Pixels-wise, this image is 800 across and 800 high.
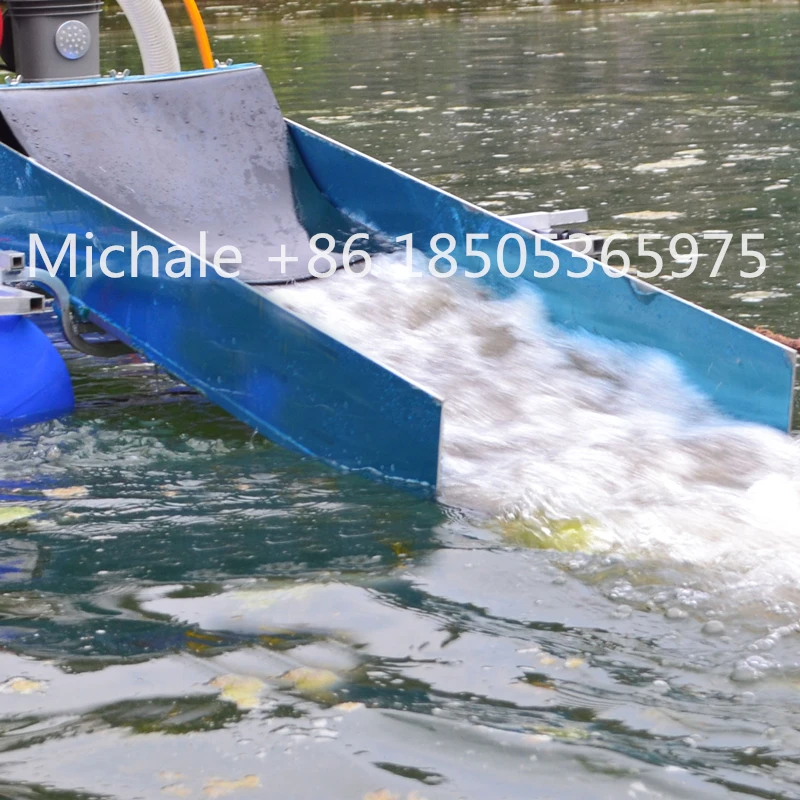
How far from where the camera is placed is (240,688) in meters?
2.83

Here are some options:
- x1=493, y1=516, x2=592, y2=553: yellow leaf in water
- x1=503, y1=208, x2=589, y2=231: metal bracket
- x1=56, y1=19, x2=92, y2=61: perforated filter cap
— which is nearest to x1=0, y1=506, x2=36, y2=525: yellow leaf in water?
x1=493, y1=516, x2=592, y2=553: yellow leaf in water

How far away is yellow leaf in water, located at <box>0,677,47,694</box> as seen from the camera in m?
2.83

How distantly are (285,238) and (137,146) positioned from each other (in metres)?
0.80

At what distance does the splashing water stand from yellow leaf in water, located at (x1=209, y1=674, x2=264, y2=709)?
111cm

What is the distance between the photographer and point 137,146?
587 cm

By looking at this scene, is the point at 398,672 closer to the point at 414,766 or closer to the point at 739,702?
the point at 414,766

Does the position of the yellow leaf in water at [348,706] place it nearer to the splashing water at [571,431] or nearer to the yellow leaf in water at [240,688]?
the yellow leaf in water at [240,688]

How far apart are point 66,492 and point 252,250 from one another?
2080 mm

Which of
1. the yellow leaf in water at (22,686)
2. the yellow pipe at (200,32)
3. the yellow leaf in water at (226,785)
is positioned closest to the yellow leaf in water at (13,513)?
the yellow leaf in water at (22,686)

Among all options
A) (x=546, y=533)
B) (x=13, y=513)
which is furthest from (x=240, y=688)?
(x=13, y=513)

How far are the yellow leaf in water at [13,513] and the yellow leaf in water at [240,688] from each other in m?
1.24

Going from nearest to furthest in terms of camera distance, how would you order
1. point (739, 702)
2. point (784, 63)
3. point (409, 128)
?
1. point (739, 702)
2. point (409, 128)
3. point (784, 63)

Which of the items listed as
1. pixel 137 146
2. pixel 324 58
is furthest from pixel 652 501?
pixel 324 58

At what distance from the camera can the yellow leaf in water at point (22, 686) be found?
2.83m
